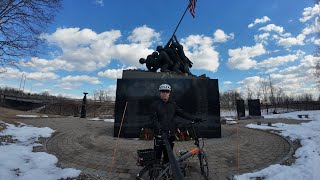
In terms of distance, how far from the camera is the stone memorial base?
10.1m

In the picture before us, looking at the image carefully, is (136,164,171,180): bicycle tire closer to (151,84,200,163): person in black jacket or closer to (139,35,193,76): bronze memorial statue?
(151,84,200,163): person in black jacket

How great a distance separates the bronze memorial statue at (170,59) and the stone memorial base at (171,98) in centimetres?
137

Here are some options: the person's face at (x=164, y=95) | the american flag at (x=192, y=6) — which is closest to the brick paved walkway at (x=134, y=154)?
the person's face at (x=164, y=95)

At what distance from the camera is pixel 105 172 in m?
5.42

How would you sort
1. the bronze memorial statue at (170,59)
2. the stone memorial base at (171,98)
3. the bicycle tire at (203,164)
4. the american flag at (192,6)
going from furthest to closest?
the bronze memorial statue at (170,59) → the american flag at (192,6) → the stone memorial base at (171,98) → the bicycle tire at (203,164)

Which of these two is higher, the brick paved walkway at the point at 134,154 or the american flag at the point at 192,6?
the american flag at the point at 192,6

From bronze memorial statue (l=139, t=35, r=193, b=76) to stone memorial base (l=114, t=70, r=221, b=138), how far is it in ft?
4.51

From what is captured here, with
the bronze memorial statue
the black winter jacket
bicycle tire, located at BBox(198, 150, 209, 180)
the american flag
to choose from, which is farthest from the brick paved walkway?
the american flag

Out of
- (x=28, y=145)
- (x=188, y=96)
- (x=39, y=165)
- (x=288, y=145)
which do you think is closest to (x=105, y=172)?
(x=39, y=165)

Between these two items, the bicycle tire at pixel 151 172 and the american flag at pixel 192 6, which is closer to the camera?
the bicycle tire at pixel 151 172

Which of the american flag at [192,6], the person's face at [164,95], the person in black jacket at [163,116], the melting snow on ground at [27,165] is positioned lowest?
the melting snow on ground at [27,165]

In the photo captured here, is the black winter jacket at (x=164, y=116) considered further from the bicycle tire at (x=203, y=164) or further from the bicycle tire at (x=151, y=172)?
the bicycle tire at (x=203, y=164)

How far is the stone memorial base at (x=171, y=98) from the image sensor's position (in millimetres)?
10055

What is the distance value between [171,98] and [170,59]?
281 cm
